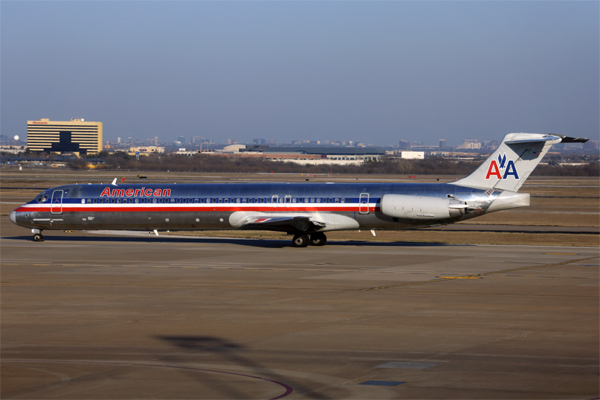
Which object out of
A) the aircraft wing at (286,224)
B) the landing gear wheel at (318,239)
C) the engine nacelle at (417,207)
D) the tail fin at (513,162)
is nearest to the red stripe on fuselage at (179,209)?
the aircraft wing at (286,224)

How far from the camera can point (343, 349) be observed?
1551cm

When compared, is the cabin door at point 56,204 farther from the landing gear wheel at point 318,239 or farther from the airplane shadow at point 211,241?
the landing gear wheel at point 318,239

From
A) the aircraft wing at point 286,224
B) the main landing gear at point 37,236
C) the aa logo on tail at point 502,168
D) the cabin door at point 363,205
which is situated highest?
the aa logo on tail at point 502,168

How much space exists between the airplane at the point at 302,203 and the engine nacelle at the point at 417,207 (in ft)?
0.17

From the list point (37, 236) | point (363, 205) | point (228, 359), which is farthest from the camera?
point (37, 236)

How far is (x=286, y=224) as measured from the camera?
37.9 m

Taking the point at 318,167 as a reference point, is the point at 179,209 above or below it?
below

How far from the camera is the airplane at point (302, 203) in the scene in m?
36.8

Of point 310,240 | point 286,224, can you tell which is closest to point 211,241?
point 310,240

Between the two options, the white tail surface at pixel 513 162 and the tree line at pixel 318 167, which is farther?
the tree line at pixel 318 167

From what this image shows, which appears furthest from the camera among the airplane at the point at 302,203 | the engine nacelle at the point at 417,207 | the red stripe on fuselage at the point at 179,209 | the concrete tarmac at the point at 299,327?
the red stripe on fuselage at the point at 179,209

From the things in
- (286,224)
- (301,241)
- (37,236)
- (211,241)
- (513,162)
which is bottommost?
(211,241)

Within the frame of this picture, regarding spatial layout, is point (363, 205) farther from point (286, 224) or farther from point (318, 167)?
point (318, 167)

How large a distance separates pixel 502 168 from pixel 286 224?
11815 mm
